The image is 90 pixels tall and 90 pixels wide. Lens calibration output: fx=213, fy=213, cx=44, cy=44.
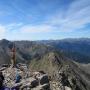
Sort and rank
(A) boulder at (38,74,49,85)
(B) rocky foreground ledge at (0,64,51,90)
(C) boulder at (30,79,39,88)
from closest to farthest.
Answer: (B) rocky foreground ledge at (0,64,51,90) → (C) boulder at (30,79,39,88) → (A) boulder at (38,74,49,85)

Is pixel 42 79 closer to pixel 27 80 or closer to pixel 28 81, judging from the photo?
pixel 27 80

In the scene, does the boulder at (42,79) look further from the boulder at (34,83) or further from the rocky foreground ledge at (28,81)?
the boulder at (34,83)

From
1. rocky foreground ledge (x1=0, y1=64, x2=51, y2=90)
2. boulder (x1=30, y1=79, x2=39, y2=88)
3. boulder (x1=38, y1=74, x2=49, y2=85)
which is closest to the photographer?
rocky foreground ledge (x1=0, y1=64, x2=51, y2=90)

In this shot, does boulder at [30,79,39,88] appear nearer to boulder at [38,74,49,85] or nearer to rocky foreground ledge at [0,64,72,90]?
rocky foreground ledge at [0,64,72,90]

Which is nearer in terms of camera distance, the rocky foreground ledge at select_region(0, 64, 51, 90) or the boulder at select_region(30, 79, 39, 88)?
the rocky foreground ledge at select_region(0, 64, 51, 90)

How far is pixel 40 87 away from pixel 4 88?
18.2 feet

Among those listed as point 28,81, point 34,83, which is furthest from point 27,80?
point 34,83

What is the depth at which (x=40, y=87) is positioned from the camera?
107ft

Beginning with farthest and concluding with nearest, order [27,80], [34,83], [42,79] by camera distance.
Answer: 1. [42,79]
2. [27,80]
3. [34,83]

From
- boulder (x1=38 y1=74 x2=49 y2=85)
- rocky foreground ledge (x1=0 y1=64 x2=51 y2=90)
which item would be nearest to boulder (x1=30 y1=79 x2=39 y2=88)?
rocky foreground ledge (x1=0 y1=64 x2=51 y2=90)

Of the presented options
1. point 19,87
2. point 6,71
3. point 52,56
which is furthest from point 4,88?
point 52,56

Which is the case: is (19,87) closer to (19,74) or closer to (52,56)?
(19,74)

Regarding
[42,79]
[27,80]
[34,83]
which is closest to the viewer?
[34,83]

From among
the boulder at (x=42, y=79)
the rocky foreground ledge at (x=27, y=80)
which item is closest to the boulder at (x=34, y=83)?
the rocky foreground ledge at (x=27, y=80)
